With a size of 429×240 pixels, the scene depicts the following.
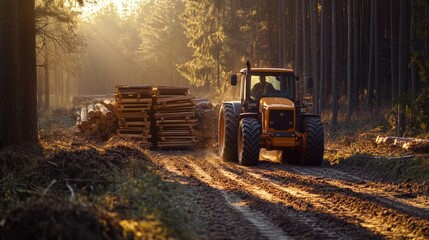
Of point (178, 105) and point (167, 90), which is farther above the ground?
point (167, 90)

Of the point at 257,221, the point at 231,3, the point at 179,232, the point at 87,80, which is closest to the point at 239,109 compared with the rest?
the point at 257,221

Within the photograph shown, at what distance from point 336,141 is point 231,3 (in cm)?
2526

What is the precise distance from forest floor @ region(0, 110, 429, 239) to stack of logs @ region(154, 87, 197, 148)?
204 inches

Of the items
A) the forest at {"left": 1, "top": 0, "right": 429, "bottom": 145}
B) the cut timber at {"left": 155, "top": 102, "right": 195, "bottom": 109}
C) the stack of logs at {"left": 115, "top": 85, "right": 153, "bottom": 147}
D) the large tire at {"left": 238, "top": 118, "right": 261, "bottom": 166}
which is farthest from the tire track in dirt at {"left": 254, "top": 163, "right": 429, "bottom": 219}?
the stack of logs at {"left": 115, "top": 85, "right": 153, "bottom": 147}

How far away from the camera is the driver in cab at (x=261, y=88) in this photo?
19.0 metres

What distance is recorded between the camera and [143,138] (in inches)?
936

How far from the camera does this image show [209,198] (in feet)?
40.1

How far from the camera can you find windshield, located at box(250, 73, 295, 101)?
62.3ft

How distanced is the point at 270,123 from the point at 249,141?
0.91m

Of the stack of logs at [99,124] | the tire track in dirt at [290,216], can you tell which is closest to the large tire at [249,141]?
the tire track in dirt at [290,216]

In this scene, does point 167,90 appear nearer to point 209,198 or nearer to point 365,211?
point 209,198

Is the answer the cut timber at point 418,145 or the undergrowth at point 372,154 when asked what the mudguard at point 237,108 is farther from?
the cut timber at point 418,145

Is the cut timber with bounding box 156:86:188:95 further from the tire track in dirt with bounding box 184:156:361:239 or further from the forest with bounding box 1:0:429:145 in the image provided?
the tire track in dirt with bounding box 184:156:361:239

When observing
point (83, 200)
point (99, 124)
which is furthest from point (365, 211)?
point (99, 124)
